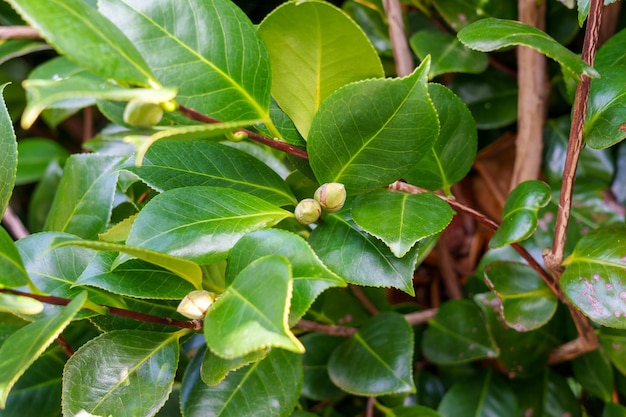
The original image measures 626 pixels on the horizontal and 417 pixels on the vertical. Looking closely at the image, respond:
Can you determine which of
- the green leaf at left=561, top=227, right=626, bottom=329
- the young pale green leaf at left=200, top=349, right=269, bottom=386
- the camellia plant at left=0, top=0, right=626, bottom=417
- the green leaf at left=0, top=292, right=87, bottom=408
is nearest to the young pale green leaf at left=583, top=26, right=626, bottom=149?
the camellia plant at left=0, top=0, right=626, bottom=417

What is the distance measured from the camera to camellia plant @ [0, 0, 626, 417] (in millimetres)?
410

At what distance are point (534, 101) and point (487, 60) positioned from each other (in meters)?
0.09

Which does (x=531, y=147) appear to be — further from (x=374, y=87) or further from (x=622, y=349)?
(x=374, y=87)

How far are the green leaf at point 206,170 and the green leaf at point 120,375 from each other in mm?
142

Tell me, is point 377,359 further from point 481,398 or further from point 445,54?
point 445,54

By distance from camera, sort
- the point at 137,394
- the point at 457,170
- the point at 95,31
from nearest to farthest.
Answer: the point at 95,31 → the point at 137,394 → the point at 457,170

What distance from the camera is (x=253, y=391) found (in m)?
0.55

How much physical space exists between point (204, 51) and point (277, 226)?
0.17m

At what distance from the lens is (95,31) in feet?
1.25

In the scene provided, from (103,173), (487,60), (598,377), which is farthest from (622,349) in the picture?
(103,173)

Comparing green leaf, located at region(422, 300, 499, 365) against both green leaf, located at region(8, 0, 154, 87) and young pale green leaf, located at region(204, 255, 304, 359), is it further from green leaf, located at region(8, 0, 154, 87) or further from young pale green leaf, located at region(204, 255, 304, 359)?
green leaf, located at region(8, 0, 154, 87)

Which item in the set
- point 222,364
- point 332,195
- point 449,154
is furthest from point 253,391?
point 449,154

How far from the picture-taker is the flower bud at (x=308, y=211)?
496 mm

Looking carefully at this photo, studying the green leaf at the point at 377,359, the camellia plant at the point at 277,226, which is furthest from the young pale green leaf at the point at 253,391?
the green leaf at the point at 377,359
